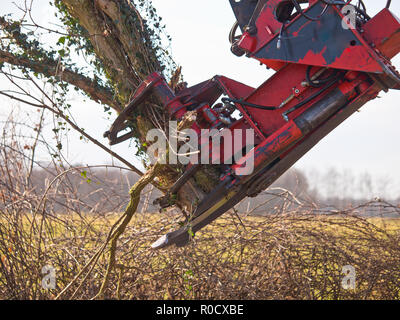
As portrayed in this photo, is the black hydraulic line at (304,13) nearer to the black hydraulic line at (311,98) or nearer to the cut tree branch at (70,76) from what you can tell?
the black hydraulic line at (311,98)

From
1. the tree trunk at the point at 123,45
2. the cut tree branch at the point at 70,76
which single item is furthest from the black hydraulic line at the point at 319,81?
the cut tree branch at the point at 70,76

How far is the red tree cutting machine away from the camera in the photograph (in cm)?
332

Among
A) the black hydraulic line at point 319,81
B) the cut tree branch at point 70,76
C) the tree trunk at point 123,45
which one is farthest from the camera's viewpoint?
the cut tree branch at point 70,76

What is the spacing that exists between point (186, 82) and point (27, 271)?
8.49 feet

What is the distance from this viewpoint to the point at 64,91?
493 cm

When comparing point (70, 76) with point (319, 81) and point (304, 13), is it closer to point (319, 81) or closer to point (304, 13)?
point (304, 13)

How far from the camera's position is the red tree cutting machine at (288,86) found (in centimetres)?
332

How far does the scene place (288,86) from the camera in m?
3.70

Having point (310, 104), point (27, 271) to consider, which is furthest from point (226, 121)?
point (27, 271)

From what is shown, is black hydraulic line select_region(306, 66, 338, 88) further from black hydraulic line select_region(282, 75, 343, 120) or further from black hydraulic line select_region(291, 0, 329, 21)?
black hydraulic line select_region(291, 0, 329, 21)

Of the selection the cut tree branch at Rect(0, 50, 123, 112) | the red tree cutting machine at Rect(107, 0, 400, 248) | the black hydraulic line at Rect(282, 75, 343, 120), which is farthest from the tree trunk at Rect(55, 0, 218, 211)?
the black hydraulic line at Rect(282, 75, 343, 120)

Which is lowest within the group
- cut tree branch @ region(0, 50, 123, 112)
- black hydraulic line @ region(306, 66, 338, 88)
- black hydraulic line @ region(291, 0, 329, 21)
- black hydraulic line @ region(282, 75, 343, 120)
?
black hydraulic line @ region(282, 75, 343, 120)

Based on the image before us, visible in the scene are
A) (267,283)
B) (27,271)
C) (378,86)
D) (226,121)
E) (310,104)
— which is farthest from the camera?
(267,283)

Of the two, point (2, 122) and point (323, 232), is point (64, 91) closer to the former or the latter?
point (2, 122)
